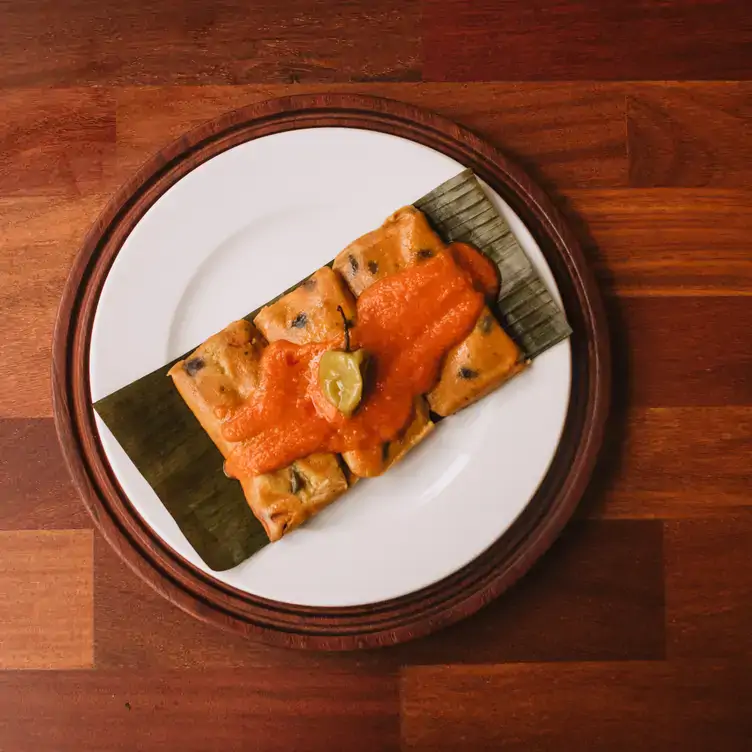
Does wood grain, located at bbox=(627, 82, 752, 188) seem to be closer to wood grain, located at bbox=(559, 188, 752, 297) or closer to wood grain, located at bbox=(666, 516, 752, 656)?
wood grain, located at bbox=(559, 188, 752, 297)

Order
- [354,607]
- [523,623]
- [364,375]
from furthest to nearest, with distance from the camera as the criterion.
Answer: [523,623] < [354,607] < [364,375]

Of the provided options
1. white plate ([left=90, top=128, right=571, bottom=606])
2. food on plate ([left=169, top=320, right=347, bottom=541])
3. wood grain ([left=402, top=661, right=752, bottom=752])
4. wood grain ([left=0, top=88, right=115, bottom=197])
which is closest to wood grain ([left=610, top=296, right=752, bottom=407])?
white plate ([left=90, top=128, right=571, bottom=606])

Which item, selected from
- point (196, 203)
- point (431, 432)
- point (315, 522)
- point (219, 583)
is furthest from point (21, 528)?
point (431, 432)

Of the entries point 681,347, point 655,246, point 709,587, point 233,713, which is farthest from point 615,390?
point 233,713

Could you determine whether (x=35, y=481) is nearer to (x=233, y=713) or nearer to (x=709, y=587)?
(x=233, y=713)

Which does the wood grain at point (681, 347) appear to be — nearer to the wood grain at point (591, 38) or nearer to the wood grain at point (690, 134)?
the wood grain at point (690, 134)
